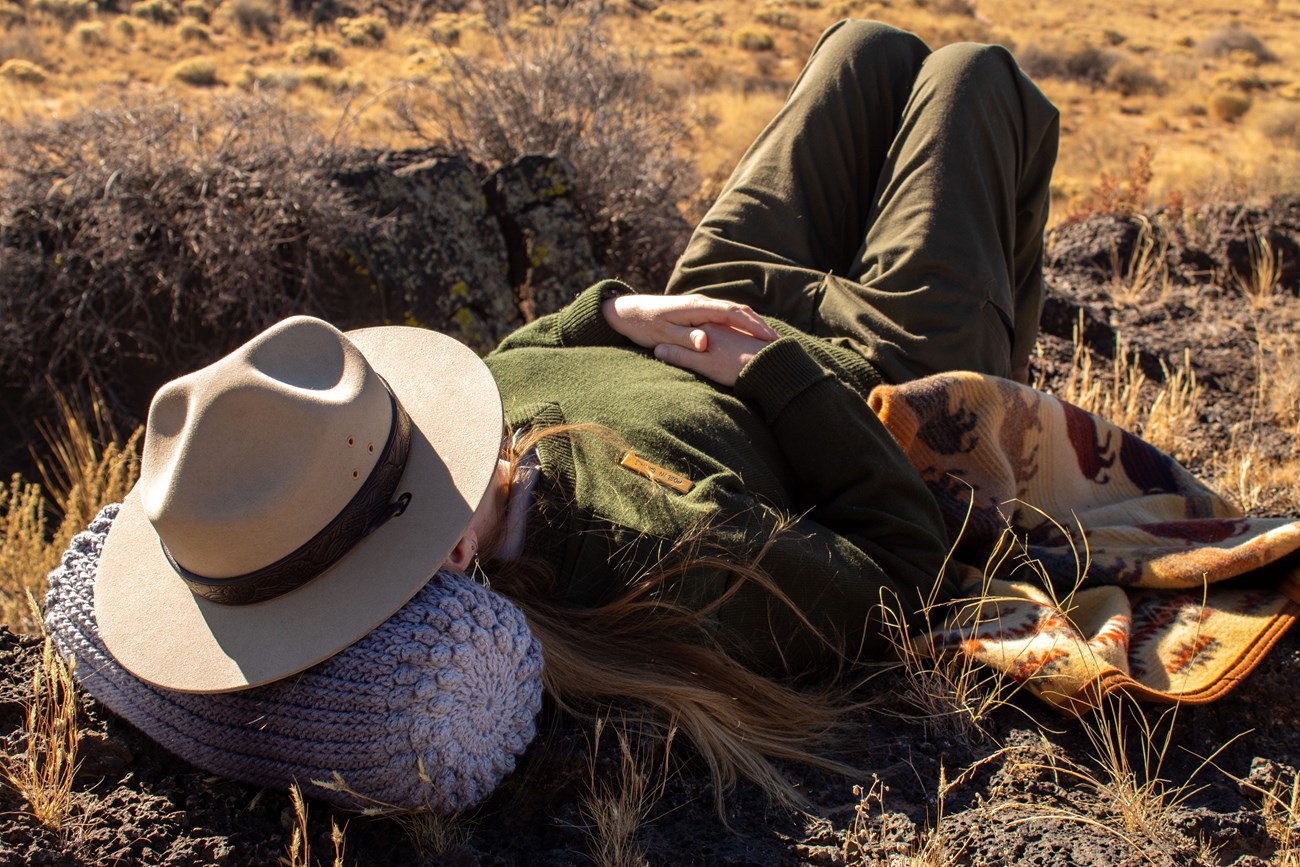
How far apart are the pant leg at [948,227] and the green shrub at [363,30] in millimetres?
20414

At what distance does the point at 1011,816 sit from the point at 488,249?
3.57 metres

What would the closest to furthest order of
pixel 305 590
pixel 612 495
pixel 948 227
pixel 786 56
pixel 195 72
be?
pixel 305 590 < pixel 612 495 < pixel 948 227 < pixel 195 72 < pixel 786 56

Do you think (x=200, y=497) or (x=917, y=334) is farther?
(x=917, y=334)

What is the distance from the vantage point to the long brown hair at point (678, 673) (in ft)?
6.32

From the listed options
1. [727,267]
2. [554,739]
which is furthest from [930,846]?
[727,267]

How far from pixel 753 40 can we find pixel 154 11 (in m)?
12.7

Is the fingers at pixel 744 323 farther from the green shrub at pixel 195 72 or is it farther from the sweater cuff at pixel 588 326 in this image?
the green shrub at pixel 195 72

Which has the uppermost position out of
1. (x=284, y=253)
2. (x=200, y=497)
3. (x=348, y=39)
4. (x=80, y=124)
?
(x=200, y=497)

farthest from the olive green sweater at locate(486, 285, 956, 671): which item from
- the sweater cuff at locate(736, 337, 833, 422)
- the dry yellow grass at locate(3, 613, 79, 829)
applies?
the dry yellow grass at locate(3, 613, 79, 829)

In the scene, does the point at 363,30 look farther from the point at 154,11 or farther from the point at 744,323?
the point at 744,323

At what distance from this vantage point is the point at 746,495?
2191 mm

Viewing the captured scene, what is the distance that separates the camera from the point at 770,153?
3.17m

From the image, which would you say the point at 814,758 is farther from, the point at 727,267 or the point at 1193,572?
the point at 727,267

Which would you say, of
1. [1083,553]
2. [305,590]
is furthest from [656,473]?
A: [1083,553]
